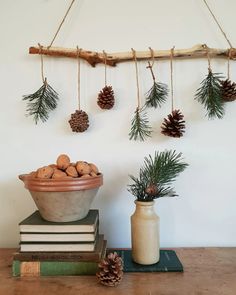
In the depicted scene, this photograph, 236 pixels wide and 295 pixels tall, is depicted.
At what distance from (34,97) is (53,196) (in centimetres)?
37

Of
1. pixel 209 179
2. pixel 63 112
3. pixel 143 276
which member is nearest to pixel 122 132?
pixel 63 112

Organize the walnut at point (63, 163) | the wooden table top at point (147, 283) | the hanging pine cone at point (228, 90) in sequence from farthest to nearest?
1. the hanging pine cone at point (228, 90)
2. the walnut at point (63, 163)
3. the wooden table top at point (147, 283)

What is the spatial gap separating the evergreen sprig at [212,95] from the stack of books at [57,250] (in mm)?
494

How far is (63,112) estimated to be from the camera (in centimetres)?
93

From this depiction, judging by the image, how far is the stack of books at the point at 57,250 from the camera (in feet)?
2.24

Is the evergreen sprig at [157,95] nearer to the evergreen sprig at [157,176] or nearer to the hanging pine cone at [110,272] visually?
the evergreen sprig at [157,176]

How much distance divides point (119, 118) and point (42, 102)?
0.25 m

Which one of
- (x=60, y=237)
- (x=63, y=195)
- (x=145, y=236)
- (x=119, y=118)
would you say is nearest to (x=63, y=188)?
(x=63, y=195)

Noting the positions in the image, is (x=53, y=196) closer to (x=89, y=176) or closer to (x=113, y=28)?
(x=89, y=176)

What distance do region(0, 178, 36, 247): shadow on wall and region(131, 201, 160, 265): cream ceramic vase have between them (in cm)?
38

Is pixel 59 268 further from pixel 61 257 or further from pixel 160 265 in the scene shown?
pixel 160 265

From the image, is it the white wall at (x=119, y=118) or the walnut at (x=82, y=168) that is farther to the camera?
the white wall at (x=119, y=118)

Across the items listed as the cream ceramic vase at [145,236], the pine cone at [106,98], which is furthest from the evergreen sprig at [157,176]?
the pine cone at [106,98]

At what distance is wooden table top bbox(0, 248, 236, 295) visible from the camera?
62 cm
